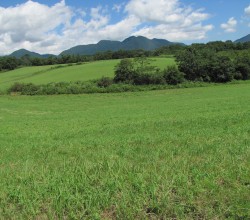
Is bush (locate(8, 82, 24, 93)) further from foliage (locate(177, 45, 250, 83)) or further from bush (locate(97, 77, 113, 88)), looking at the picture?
foliage (locate(177, 45, 250, 83))

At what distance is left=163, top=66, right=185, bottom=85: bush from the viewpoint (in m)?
73.4

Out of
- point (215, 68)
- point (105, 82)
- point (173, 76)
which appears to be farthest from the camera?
point (215, 68)

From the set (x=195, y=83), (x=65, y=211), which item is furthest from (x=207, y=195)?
(x=195, y=83)

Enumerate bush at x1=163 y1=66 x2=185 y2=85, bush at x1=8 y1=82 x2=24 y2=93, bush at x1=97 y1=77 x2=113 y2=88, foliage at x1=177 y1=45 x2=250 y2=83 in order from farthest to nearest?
foliage at x1=177 y1=45 x2=250 y2=83 < bush at x1=97 y1=77 x2=113 y2=88 < bush at x1=163 y1=66 x2=185 y2=85 < bush at x1=8 y1=82 x2=24 y2=93

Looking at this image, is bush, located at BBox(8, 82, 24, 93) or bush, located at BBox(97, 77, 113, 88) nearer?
bush, located at BBox(8, 82, 24, 93)

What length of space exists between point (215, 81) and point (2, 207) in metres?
76.1

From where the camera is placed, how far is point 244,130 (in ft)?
35.4

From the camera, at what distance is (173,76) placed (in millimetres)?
73438

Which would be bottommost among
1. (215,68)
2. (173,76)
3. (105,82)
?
(105,82)

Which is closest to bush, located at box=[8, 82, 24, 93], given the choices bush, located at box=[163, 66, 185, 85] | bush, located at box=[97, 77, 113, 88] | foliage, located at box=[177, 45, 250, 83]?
bush, located at box=[97, 77, 113, 88]

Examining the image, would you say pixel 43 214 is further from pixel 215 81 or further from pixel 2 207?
pixel 215 81

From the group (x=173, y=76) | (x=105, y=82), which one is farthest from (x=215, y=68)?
(x=105, y=82)

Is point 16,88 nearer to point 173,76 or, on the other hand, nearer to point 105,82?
point 105,82

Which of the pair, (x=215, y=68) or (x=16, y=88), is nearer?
(x=16, y=88)
